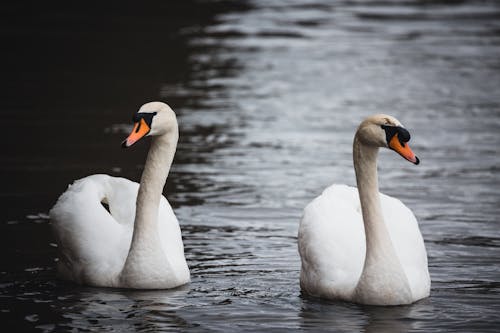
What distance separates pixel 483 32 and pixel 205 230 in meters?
15.8

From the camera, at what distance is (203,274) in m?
10.3

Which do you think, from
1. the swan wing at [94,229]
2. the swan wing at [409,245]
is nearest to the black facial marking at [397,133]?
the swan wing at [409,245]

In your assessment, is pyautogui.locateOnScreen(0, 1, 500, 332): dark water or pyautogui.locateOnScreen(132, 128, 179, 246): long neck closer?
pyautogui.locateOnScreen(0, 1, 500, 332): dark water

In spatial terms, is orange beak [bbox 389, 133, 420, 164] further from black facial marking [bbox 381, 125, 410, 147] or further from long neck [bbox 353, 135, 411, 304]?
long neck [bbox 353, 135, 411, 304]

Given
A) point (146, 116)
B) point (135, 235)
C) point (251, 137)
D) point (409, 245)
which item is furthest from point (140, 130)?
point (251, 137)

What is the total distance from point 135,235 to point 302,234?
124 centimetres

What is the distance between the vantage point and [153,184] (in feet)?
32.3

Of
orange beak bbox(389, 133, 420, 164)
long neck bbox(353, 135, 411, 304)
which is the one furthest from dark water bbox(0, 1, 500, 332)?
orange beak bbox(389, 133, 420, 164)

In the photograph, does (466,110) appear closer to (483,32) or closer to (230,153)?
(230,153)

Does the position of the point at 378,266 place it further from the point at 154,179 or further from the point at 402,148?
the point at 154,179

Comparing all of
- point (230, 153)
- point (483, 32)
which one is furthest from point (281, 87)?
point (483, 32)

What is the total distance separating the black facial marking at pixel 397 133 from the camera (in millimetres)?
8977

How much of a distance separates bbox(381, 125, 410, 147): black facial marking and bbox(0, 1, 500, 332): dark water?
1197 mm

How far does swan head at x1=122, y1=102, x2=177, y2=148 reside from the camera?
938cm
